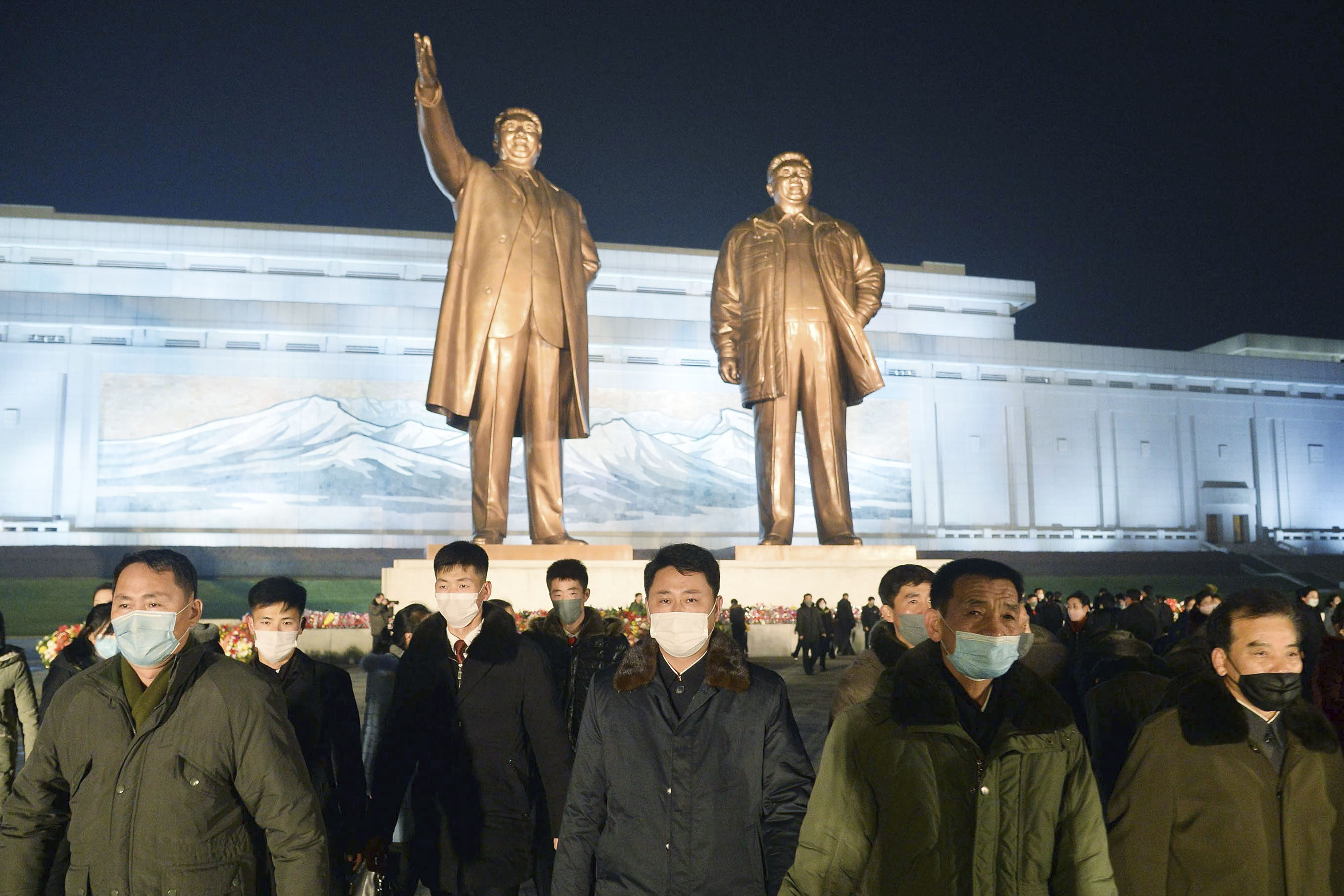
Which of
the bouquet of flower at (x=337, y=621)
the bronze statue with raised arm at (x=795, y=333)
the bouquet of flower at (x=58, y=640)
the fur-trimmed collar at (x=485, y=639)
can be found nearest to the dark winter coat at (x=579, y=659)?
the fur-trimmed collar at (x=485, y=639)

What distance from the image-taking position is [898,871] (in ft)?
7.06

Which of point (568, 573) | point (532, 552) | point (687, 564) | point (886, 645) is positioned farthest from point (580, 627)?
point (532, 552)

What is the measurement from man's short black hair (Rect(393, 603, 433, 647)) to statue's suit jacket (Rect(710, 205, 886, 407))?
581 centimetres

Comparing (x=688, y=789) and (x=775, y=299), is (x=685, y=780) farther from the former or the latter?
(x=775, y=299)

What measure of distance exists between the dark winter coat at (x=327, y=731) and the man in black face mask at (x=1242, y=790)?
2.13 m

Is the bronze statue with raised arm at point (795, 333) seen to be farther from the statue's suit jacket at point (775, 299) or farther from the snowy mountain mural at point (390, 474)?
the snowy mountain mural at point (390, 474)

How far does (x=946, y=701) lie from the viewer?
2.19 meters

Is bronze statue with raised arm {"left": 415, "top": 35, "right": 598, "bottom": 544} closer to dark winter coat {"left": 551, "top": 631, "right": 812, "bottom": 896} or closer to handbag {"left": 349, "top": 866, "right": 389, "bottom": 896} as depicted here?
handbag {"left": 349, "top": 866, "right": 389, "bottom": 896}

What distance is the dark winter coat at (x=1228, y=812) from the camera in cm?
235

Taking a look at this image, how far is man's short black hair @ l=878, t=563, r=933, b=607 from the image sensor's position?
11.6 feet

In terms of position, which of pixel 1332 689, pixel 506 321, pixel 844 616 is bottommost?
pixel 844 616

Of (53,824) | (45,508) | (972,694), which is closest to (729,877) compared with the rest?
(972,694)

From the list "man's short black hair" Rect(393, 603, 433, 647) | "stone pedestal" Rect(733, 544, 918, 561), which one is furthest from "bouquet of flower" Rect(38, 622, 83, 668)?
"stone pedestal" Rect(733, 544, 918, 561)

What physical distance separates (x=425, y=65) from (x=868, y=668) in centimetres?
746
